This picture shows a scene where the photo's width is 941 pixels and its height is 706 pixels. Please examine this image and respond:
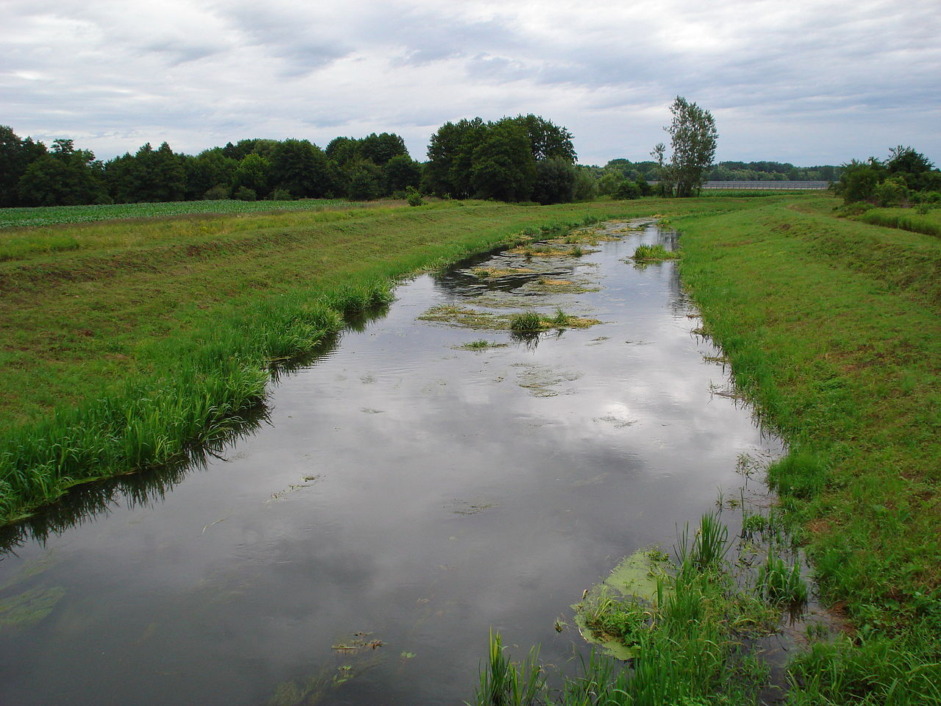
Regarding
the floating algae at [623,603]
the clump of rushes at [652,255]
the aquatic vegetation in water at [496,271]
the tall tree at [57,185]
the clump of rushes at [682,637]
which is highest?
the tall tree at [57,185]

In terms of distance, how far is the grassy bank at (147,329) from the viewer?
8633mm

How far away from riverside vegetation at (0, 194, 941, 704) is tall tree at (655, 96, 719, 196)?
6503cm

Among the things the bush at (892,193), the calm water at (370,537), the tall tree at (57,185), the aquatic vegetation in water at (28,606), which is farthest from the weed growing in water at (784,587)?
the tall tree at (57,185)

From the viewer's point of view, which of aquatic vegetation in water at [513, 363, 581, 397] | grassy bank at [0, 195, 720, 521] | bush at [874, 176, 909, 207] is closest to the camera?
grassy bank at [0, 195, 720, 521]

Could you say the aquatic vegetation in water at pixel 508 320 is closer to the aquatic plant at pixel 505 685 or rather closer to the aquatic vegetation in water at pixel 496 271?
the aquatic vegetation in water at pixel 496 271

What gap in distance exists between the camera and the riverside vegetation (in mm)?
4930

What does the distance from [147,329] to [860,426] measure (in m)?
13.6

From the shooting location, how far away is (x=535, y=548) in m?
6.71

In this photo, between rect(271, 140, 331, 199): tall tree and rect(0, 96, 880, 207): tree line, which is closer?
rect(0, 96, 880, 207): tree line

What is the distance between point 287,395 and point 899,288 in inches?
533

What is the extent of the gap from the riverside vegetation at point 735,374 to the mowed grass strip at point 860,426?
0.03 m

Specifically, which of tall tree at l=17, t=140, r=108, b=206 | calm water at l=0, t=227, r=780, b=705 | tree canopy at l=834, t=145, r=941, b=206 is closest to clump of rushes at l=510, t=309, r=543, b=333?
calm water at l=0, t=227, r=780, b=705

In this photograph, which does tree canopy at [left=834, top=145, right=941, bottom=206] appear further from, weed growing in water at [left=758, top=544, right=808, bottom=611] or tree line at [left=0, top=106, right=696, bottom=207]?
tree line at [left=0, top=106, right=696, bottom=207]

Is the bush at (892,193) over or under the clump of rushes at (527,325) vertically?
over
